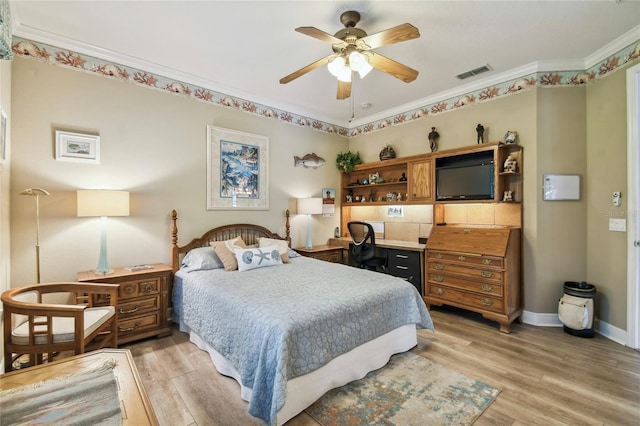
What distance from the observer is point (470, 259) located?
336 cm

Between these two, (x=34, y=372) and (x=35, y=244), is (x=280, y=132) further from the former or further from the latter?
(x=34, y=372)

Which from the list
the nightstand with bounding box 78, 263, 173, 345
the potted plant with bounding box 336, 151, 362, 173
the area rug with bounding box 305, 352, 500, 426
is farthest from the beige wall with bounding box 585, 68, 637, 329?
→ the nightstand with bounding box 78, 263, 173, 345

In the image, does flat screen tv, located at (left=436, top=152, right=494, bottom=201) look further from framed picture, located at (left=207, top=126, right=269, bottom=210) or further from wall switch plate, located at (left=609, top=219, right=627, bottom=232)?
framed picture, located at (left=207, top=126, right=269, bottom=210)

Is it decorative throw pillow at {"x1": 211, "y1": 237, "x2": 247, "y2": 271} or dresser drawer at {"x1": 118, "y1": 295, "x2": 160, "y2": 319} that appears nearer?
dresser drawer at {"x1": 118, "y1": 295, "x2": 160, "y2": 319}

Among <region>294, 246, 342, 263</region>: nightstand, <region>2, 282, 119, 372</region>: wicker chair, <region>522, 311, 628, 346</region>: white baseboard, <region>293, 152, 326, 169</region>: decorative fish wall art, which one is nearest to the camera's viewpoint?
<region>2, 282, 119, 372</region>: wicker chair

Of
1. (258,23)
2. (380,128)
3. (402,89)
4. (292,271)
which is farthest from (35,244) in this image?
(380,128)

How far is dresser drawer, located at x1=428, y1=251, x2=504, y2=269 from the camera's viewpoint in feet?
10.3

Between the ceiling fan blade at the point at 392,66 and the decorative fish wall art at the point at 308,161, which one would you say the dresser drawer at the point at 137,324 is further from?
the ceiling fan blade at the point at 392,66

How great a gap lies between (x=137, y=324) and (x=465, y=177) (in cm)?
413

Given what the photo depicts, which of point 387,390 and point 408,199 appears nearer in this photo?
point 387,390

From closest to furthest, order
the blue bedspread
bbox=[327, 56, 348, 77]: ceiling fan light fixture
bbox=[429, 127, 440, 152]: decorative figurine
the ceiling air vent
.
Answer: the blue bedspread, bbox=[327, 56, 348, 77]: ceiling fan light fixture, the ceiling air vent, bbox=[429, 127, 440, 152]: decorative figurine

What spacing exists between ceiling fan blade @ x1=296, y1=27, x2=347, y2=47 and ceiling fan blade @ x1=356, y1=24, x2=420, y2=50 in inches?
6.4

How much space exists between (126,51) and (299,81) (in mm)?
1859

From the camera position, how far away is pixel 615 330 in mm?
2863
